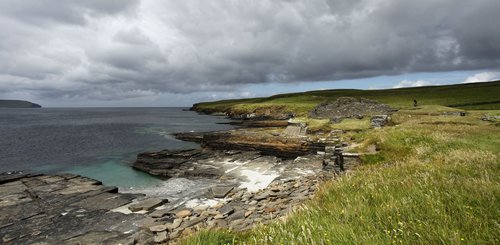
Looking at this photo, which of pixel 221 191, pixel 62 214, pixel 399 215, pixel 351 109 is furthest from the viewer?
pixel 351 109

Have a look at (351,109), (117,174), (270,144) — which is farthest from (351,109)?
(117,174)

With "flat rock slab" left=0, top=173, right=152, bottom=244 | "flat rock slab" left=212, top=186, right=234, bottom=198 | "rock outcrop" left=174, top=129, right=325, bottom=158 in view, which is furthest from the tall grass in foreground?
"rock outcrop" left=174, top=129, right=325, bottom=158

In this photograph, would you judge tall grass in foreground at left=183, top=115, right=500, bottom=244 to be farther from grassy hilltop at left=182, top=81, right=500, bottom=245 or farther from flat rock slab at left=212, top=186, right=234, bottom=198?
flat rock slab at left=212, top=186, right=234, bottom=198

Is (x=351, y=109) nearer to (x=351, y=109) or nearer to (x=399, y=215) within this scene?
(x=351, y=109)

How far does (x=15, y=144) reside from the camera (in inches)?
1964

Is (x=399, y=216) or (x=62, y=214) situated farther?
(x=62, y=214)

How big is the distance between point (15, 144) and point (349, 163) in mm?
57457

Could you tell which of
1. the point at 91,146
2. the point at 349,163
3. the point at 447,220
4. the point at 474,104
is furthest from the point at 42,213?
the point at 474,104

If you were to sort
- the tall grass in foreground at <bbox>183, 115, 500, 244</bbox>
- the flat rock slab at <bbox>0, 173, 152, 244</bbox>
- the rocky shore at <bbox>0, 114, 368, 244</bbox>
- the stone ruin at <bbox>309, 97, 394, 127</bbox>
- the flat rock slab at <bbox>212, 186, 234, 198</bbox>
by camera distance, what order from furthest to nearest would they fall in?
the stone ruin at <bbox>309, 97, 394, 127</bbox> < the flat rock slab at <bbox>212, 186, 234, 198</bbox> < the flat rock slab at <bbox>0, 173, 152, 244</bbox> < the rocky shore at <bbox>0, 114, 368, 244</bbox> < the tall grass in foreground at <bbox>183, 115, 500, 244</bbox>

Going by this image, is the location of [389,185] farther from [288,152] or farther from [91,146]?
[91,146]

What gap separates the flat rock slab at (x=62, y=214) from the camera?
12391mm

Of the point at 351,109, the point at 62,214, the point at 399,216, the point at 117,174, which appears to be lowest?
the point at 117,174

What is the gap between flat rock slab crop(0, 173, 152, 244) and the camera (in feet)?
40.7

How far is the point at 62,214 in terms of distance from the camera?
50.6ft
